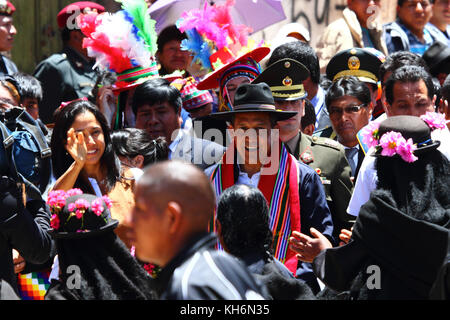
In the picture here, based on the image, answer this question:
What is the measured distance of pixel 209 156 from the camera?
627 centimetres

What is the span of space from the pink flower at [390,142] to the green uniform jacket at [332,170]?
1.10m

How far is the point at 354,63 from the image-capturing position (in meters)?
7.36

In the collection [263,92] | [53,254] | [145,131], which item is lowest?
[53,254]

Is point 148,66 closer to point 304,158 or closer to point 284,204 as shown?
point 304,158

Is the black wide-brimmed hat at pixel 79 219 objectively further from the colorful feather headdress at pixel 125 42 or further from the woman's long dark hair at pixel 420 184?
the colorful feather headdress at pixel 125 42

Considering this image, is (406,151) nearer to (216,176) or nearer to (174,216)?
(216,176)

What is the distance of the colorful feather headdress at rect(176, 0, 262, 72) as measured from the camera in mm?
6914

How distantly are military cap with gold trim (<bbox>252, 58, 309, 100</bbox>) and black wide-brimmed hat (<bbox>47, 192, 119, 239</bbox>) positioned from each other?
2.18m

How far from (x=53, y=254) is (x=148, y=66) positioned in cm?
225

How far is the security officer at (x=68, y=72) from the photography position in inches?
308

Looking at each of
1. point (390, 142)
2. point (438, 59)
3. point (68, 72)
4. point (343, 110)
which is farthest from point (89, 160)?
point (438, 59)

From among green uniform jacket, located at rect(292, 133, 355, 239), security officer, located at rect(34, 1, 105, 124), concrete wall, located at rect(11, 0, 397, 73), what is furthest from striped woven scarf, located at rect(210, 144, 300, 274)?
concrete wall, located at rect(11, 0, 397, 73)
